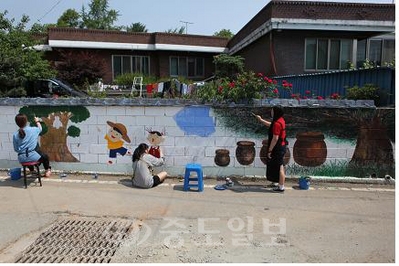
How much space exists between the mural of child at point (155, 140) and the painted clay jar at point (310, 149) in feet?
8.16

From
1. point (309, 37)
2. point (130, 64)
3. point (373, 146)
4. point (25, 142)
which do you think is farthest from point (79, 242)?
point (130, 64)

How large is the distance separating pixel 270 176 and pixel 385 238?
7.34 feet

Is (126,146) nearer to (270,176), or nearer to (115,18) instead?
(270,176)

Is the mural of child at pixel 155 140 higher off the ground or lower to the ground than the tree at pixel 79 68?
lower

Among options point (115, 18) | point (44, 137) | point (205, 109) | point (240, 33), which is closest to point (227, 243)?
point (205, 109)

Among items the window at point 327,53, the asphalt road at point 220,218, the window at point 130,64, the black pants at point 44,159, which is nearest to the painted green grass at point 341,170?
the asphalt road at point 220,218

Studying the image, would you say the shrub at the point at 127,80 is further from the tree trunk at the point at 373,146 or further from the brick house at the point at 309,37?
the tree trunk at the point at 373,146

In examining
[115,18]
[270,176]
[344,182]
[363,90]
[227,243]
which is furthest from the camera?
[115,18]

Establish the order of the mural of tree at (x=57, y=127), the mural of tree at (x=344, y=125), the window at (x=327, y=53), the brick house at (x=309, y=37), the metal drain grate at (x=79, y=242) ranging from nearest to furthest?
the metal drain grate at (x=79, y=242), the mural of tree at (x=344, y=125), the mural of tree at (x=57, y=127), the brick house at (x=309, y=37), the window at (x=327, y=53)

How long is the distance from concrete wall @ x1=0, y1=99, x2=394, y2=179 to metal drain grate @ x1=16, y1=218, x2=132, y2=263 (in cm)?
240

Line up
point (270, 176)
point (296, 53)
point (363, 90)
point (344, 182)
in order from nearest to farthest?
point (270, 176)
point (344, 182)
point (363, 90)
point (296, 53)

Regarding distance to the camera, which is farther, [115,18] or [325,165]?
[115,18]

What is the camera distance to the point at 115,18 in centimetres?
5819

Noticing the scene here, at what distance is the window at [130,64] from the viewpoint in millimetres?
24073
